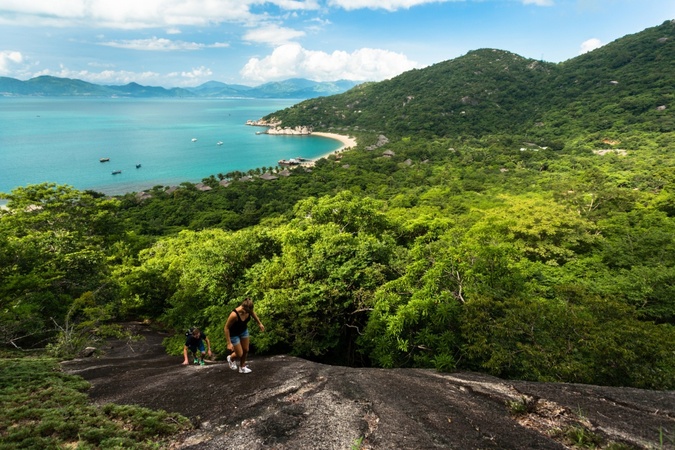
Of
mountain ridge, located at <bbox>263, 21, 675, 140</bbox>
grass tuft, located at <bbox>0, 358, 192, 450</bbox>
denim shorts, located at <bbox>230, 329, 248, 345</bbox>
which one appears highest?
mountain ridge, located at <bbox>263, 21, 675, 140</bbox>

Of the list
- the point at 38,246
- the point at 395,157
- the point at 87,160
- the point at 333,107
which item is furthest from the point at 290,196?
the point at 333,107

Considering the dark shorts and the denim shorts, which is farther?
the dark shorts

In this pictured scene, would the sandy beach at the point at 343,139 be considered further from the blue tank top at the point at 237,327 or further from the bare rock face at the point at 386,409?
the bare rock face at the point at 386,409

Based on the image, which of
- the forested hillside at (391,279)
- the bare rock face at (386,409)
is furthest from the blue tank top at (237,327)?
the forested hillside at (391,279)

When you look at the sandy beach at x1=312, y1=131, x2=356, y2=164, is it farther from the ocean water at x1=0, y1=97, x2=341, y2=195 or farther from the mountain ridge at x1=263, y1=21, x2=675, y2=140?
the mountain ridge at x1=263, y1=21, x2=675, y2=140

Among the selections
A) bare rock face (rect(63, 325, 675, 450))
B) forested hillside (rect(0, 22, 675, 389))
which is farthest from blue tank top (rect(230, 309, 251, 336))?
forested hillside (rect(0, 22, 675, 389))

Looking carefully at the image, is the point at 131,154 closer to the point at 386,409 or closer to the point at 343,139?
the point at 343,139

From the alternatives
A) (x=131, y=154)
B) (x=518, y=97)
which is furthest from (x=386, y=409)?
(x=518, y=97)

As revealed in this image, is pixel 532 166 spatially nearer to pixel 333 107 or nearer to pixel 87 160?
pixel 87 160
